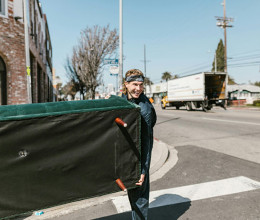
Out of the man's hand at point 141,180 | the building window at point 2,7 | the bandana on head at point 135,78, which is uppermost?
the building window at point 2,7

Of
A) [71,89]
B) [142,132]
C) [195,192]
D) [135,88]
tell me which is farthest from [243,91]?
[142,132]

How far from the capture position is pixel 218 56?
7862cm

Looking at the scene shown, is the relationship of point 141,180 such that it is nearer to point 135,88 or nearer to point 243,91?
point 135,88

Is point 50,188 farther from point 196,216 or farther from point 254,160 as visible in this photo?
point 254,160

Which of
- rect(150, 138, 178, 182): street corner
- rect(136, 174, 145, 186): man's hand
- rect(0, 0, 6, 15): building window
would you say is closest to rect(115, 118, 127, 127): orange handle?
rect(136, 174, 145, 186): man's hand

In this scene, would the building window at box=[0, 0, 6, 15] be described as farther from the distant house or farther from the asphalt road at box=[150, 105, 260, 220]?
the distant house

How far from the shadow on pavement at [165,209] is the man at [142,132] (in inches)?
31.9

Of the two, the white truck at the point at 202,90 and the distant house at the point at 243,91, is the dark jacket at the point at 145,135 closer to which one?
the white truck at the point at 202,90

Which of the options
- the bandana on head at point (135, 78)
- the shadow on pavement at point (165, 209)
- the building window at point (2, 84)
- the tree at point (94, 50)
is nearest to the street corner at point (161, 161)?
the shadow on pavement at point (165, 209)

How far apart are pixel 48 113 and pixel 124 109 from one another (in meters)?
0.64

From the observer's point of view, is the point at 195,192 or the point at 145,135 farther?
the point at 195,192

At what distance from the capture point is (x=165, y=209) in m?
3.31

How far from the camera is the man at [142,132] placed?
2.26 metres

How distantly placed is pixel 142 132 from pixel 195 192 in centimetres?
226
